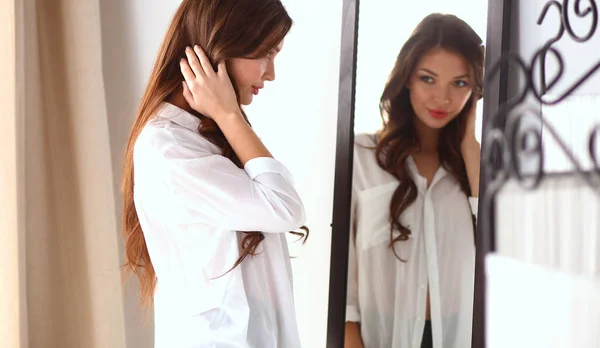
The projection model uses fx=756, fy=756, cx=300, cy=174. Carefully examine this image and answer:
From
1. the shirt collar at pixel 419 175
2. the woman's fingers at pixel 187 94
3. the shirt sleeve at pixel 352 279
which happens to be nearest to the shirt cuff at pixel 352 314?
the shirt sleeve at pixel 352 279

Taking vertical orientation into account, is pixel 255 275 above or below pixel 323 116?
below

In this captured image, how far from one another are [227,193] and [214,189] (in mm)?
25

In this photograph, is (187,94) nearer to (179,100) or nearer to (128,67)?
(179,100)

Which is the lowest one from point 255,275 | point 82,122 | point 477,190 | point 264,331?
point 264,331

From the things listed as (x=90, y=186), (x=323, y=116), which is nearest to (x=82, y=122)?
(x=90, y=186)

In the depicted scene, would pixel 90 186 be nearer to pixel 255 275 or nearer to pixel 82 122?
pixel 82 122

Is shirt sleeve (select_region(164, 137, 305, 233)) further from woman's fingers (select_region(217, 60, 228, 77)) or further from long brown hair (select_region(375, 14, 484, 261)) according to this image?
long brown hair (select_region(375, 14, 484, 261))

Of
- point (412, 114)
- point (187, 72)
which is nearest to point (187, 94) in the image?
point (187, 72)

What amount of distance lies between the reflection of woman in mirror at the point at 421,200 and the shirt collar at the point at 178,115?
523 millimetres

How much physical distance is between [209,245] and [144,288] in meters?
0.32

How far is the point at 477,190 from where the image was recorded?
159 cm

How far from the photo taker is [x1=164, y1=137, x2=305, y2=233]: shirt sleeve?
1361 mm

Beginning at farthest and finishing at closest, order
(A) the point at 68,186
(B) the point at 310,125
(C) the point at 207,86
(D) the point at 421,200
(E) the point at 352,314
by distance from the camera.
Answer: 1. (A) the point at 68,186
2. (B) the point at 310,125
3. (E) the point at 352,314
4. (D) the point at 421,200
5. (C) the point at 207,86

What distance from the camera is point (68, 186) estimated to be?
2.38 metres
